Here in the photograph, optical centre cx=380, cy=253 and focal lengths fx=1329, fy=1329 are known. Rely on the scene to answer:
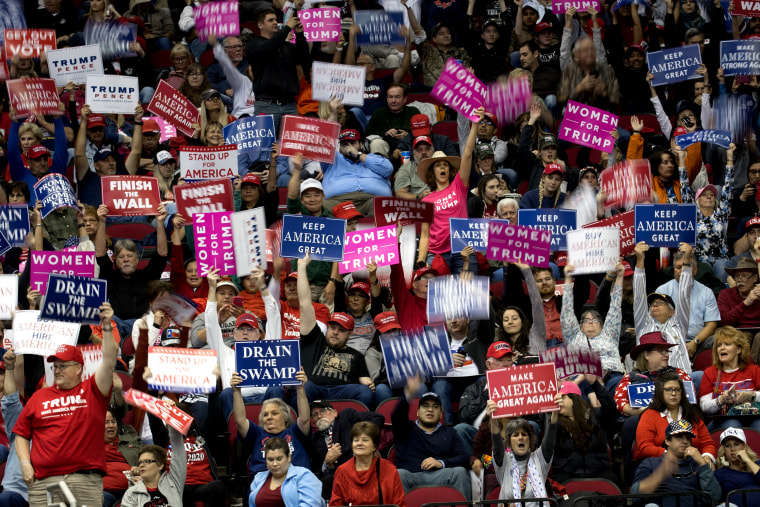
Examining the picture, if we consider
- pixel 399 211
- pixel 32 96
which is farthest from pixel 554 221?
pixel 32 96

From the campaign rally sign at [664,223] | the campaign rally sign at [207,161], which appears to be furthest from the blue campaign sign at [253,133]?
the campaign rally sign at [664,223]

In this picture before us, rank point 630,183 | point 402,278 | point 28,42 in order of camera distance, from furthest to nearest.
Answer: point 28,42, point 630,183, point 402,278

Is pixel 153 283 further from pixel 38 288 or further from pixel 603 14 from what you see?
pixel 603 14

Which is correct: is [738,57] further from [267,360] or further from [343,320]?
[267,360]

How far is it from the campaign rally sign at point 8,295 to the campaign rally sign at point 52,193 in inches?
52.5

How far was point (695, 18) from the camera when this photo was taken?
1634 centimetres

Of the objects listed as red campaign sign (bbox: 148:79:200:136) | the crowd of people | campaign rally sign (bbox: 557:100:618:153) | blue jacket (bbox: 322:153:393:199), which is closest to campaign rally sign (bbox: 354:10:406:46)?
the crowd of people

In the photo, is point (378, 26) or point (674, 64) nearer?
point (674, 64)

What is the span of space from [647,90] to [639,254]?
4.78m

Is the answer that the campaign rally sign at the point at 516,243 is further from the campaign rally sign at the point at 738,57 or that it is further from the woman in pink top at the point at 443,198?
the campaign rally sign at the point at 738,57

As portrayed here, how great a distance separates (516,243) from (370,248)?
48.2 inches

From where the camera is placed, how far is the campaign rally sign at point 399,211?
11000 mm

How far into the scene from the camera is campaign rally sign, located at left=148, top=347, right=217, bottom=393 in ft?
31.3

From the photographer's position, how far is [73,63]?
46.3 ft
